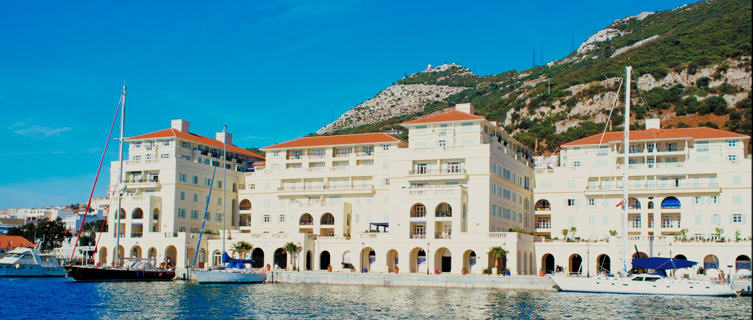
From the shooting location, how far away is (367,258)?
7556 centimetres

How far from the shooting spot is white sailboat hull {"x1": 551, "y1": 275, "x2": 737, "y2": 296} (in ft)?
171

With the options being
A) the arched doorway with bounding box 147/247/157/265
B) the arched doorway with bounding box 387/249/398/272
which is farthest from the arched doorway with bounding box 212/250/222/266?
the arched doorway with bounding box 387/249/398/272

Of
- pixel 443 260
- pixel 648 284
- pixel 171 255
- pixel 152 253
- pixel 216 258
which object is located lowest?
pixel 648 284

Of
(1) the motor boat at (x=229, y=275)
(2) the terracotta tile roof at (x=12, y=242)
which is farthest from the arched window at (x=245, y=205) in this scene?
(2) the terracotta tile roof at (x=12, y=242)

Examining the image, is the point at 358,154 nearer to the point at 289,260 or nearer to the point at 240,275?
the point at 289,260

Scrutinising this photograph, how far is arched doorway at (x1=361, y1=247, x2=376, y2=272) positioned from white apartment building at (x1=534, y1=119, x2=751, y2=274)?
1722 cm

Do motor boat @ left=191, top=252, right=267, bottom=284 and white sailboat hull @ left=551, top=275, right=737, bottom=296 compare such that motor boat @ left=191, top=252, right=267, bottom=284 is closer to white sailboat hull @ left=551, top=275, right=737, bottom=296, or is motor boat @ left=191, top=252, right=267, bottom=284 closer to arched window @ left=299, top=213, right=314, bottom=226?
arched window @ left=299, top=213, right=314, bottom=226

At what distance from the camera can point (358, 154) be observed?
8538 centimetres

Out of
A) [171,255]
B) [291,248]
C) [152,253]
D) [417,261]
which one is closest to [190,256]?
[171,255]

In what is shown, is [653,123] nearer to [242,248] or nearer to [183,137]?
[242,248]

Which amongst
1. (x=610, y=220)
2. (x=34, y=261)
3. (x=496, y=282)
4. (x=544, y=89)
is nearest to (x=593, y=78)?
(x=544, y=89)

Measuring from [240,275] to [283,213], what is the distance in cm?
2009

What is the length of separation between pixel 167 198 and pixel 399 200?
2869 centimetres

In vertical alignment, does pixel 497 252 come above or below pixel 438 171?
below
